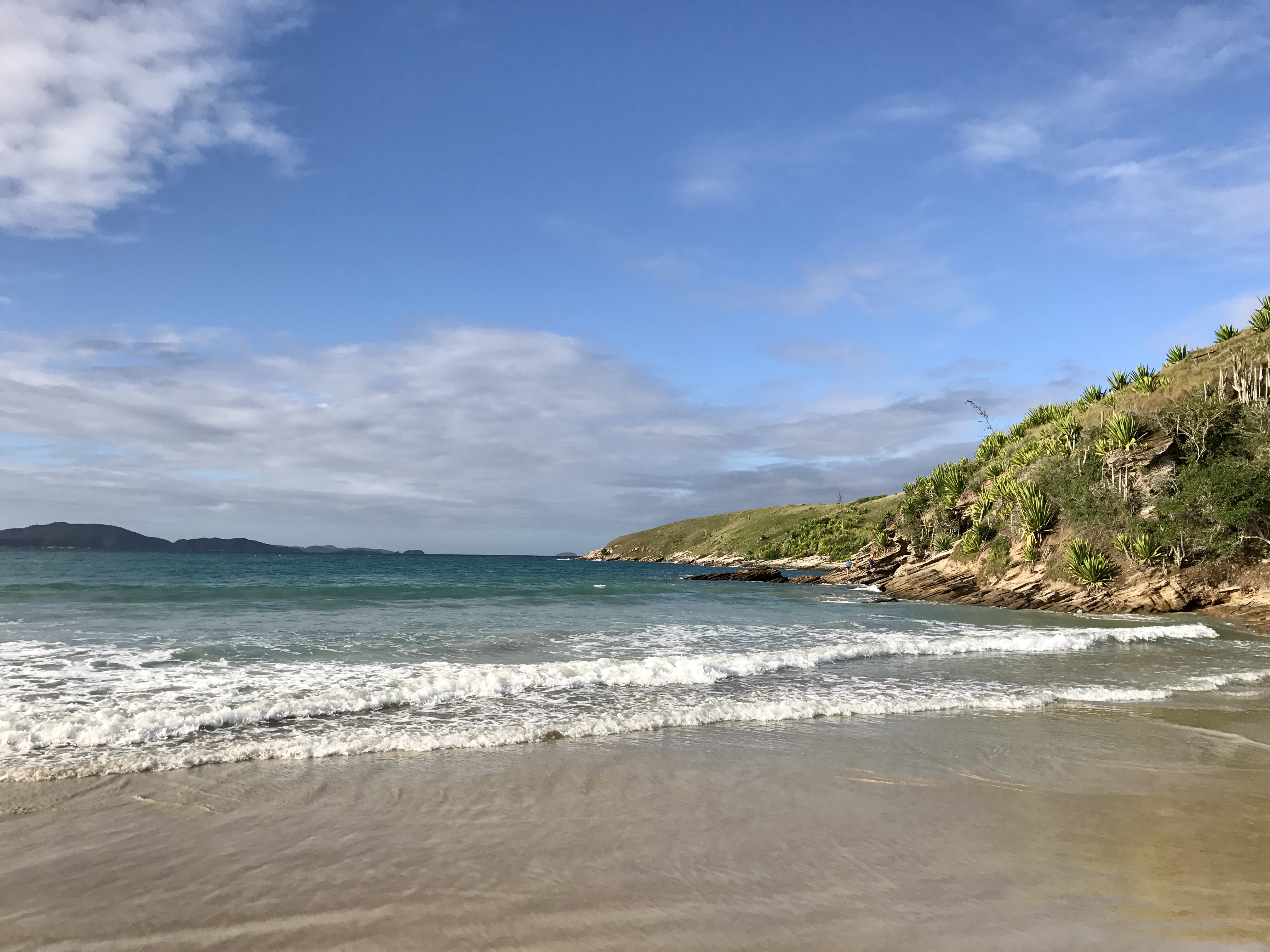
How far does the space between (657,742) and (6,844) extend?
5.61 m

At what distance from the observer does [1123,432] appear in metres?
28.0

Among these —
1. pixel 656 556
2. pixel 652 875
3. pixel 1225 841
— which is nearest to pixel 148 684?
pixel 652 875

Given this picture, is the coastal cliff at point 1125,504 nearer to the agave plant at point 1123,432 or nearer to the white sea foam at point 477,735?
the agave plant at point 1123,432

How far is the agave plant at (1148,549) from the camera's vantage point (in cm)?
2622

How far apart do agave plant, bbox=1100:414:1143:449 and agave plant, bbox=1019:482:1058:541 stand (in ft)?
11.5

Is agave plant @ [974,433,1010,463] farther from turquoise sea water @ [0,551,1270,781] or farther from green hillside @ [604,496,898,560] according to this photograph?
green hillside @ [604,496,898,560]

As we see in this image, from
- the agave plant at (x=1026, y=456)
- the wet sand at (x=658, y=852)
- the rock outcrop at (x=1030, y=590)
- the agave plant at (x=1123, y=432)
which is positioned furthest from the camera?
the agave plant at (x=1026, y=456)

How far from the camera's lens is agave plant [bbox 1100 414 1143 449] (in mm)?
27953

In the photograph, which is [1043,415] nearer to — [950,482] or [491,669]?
[950,482]

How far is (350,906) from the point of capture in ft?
13.5

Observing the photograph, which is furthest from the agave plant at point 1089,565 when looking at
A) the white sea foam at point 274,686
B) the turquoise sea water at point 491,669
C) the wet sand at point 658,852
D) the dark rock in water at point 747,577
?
the dark rock in water at point 747,577

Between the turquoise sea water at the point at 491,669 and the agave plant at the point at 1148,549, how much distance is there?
414 centimetres

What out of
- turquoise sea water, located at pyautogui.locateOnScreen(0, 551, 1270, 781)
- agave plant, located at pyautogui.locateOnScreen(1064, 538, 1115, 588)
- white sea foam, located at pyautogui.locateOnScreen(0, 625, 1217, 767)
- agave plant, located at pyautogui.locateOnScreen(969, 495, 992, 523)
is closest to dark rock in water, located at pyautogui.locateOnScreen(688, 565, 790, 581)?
agave plant, located at pyautogui.locateOnScreen(969, 495, 992, 523)

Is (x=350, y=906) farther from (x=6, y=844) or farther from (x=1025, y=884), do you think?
(x=1025, y=884)
